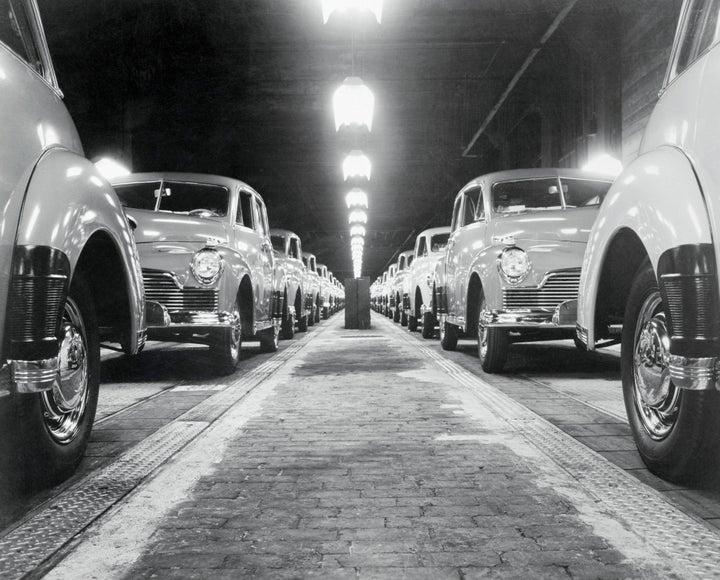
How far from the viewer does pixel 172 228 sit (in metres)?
5.99

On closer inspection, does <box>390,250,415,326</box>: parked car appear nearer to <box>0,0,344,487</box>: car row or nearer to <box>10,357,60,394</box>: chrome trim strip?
<box>0,0,344,487</box>: car row

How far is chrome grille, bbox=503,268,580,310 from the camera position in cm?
585

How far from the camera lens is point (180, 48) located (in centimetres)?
988

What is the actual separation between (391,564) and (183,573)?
633 millimetres

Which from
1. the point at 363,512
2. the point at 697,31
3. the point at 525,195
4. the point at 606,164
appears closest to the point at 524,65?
the point at 606,164

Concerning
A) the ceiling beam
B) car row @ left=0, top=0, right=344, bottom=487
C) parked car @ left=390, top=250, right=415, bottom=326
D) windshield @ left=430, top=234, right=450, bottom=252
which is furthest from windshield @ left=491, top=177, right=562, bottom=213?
parked car @ left=390, top=250, right=415, bottom=326

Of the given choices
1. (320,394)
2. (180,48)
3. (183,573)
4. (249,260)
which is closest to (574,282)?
(320,394)

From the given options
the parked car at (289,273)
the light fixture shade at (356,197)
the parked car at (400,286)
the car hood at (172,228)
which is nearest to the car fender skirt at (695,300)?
the car hood at (172,228)

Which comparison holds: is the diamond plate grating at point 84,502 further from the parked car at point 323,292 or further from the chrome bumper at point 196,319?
the parked car at point 323,292

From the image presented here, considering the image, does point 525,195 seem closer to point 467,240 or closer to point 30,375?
point 467,240

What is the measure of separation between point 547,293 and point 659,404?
3240mm

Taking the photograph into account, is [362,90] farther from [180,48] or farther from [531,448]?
A: [531,448]

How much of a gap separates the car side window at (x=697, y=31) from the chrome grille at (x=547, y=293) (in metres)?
3.17

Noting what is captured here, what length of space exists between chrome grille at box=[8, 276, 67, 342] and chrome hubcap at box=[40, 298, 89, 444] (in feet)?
1.38
